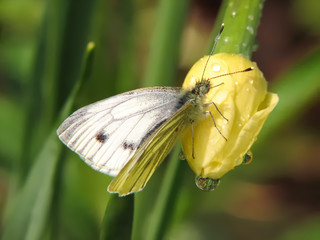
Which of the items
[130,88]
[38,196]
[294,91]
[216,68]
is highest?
[216,68]

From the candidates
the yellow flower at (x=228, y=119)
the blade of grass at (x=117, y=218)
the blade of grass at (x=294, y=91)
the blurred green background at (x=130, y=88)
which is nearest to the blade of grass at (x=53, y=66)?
the blurred green background at (x=130, y=88)

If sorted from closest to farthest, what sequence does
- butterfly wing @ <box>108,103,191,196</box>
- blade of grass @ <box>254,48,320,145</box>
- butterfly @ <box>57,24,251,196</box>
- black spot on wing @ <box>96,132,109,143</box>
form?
butterfly wing @ <box>108,103,191,196</box> → butterfly @ <box>57,24,251,196</box> → black spot on wing @ <box>96,132,109,143</box> → blade of grass @ <box>254,48,320,145</box>

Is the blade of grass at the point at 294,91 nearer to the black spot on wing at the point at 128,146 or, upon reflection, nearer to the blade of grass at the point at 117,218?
the black spot on wing at the point at 128,146

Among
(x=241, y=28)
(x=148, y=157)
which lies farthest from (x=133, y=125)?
(x=241, y=28)

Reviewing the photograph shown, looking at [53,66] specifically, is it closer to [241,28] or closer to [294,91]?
[241,28]

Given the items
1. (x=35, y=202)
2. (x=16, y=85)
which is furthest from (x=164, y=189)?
(x=16, y=85)

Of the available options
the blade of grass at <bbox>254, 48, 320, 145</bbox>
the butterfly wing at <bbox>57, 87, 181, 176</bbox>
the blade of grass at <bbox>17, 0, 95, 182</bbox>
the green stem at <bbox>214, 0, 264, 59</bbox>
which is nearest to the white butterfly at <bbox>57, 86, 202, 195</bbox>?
the butterfly wing at <bbox>57, 87, 181, 176</bbox>

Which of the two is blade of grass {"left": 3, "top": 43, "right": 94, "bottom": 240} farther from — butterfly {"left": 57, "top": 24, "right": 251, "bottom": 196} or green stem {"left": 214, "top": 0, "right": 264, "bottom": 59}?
green stem {"left": 214, "top": 0, "right": 264, "bottom": 59}
